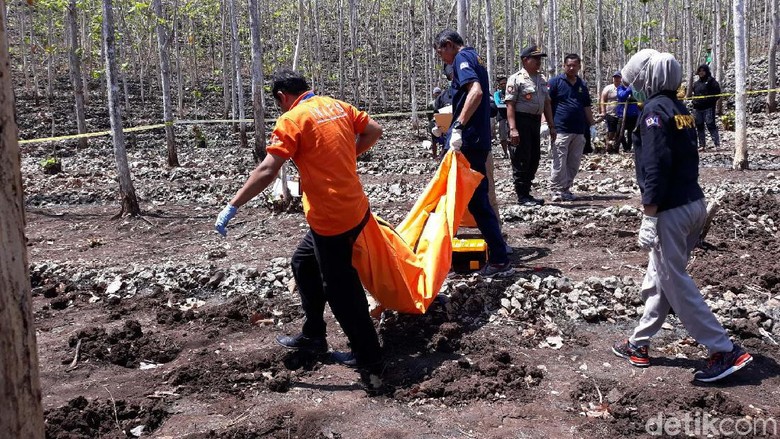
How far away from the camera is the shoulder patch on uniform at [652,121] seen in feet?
12.0

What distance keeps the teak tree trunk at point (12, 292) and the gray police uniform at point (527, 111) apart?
247 inches

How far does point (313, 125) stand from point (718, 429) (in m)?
2.67

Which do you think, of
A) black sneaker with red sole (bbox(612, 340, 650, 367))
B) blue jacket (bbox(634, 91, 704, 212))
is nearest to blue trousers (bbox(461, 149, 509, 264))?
black sneaker with red sole (bbox(612, 340, 650, 367))

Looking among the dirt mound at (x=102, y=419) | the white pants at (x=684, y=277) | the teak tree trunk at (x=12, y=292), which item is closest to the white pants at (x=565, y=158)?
the white pants at (x=684, y=277)

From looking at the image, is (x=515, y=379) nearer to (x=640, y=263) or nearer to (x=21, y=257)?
(x=640, y=263)

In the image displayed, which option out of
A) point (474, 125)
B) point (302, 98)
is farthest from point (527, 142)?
point (302, 98)

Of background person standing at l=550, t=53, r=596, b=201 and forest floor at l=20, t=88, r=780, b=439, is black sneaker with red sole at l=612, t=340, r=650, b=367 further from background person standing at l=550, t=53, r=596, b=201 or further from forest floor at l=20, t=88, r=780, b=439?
background person standing at l=550, t=53, r=596, b=201

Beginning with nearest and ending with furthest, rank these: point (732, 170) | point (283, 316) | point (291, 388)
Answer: point (291, 388) → point (283, 316) → point (732, 170)

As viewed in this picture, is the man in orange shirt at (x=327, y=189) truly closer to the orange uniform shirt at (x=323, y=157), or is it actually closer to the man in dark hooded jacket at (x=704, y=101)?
the orange uniform shirt at (x=323, y=157)

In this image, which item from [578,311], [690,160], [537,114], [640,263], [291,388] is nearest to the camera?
[690,160]

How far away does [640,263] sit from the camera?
584 centimetres

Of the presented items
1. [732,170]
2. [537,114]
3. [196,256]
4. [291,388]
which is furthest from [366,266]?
[732,170]

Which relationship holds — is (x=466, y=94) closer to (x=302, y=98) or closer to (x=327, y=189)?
(x=302, y=98)

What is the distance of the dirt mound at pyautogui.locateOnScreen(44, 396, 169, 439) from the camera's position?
3.52 metres
